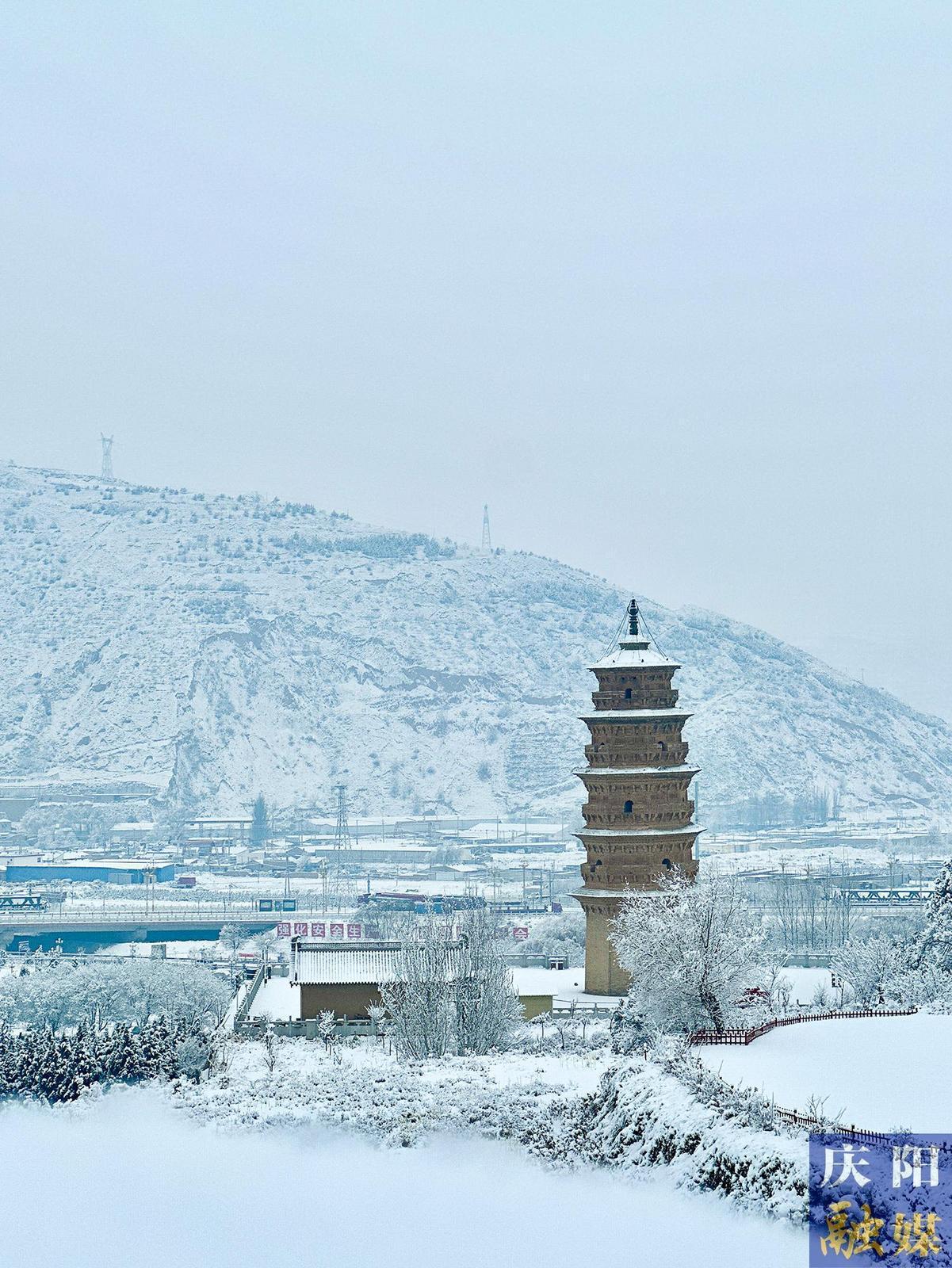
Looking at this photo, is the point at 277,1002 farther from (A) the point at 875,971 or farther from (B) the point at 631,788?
(A) the point at 875,971

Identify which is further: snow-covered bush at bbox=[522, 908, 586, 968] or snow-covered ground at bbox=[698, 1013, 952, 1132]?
snow-covered bush at bbox=[522, 908, 586, 968]

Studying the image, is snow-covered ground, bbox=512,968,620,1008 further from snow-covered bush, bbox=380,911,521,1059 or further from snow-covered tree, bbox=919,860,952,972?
snow-covered tree, bbox=919,860,952,972

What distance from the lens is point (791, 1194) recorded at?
1212 inches

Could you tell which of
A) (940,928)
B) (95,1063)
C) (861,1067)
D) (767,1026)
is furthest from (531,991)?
(861,1067)

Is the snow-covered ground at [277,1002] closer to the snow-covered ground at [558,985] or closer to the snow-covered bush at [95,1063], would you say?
the snow-covered ground at [558,985]

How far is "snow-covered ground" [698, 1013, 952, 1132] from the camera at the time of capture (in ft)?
117

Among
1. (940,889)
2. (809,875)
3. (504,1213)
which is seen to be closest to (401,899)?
(809,875)

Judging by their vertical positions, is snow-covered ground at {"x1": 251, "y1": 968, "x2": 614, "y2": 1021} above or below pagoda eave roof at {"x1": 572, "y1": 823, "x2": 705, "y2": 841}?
below

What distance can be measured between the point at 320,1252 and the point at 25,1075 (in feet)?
38.6

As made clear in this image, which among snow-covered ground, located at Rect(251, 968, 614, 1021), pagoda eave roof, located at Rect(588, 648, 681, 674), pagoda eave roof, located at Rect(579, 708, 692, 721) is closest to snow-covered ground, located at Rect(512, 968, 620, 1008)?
snow-covered ground, located at Rect(251, 968, 614, 1021)

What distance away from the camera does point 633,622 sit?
71.8 metres

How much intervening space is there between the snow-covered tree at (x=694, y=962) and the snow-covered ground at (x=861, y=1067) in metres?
3.55

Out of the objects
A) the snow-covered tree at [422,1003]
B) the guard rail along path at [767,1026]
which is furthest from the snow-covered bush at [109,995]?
the guard rail along path at [767,1026]

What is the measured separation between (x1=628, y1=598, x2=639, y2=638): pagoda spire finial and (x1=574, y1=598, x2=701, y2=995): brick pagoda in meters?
1.10
